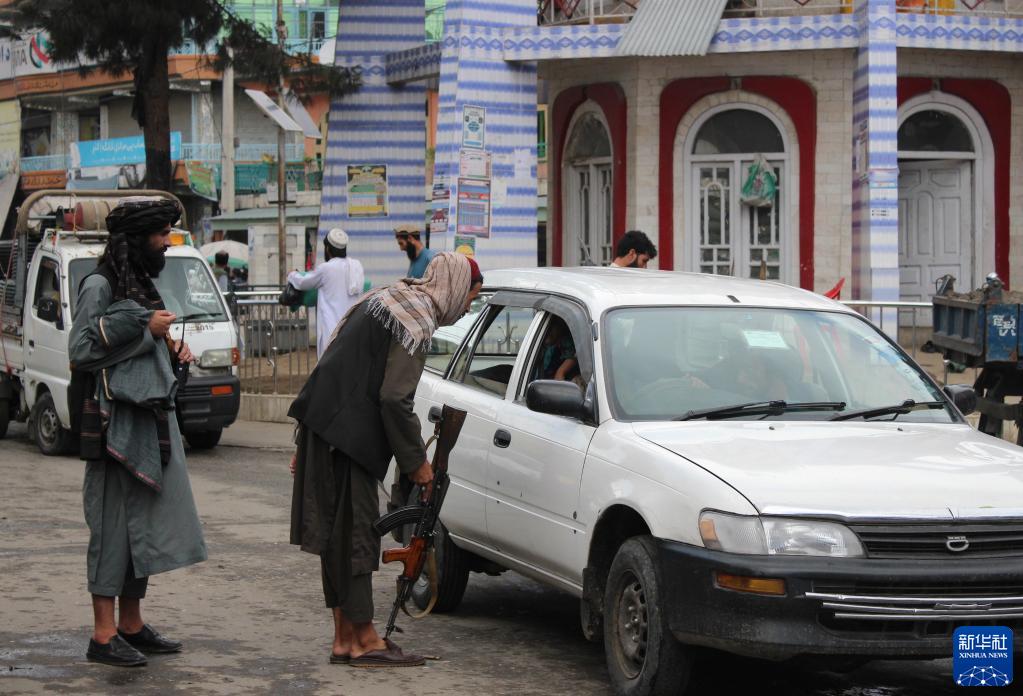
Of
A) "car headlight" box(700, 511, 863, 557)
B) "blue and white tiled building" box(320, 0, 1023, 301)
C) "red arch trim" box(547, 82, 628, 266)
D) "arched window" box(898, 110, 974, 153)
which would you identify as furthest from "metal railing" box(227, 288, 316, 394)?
"car headlight" box(700, 511, 863, 557)

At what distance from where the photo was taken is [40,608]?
24.2 ft

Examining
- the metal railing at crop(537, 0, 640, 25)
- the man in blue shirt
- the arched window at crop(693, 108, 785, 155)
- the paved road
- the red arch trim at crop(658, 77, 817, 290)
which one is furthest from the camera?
the metal railing at crop(537, 0, 640, 25)

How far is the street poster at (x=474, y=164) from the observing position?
61.5 ft

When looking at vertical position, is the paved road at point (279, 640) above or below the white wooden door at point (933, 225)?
below

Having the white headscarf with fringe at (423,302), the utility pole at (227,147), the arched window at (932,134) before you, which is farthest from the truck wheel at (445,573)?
the utility pole at (227,147)

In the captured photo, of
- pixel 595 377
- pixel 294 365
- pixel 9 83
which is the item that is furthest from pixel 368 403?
pixel 9 83

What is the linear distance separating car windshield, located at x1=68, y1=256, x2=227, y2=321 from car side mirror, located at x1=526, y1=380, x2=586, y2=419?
27.6 feet

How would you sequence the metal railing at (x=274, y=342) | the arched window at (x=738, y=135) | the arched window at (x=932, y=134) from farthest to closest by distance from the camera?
the arched window at (x=932, y=134), the arched window at (x=738, y=135), the metal railing at (x=274, y=342)

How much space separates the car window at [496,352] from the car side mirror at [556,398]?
91cm

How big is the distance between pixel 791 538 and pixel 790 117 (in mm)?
15062

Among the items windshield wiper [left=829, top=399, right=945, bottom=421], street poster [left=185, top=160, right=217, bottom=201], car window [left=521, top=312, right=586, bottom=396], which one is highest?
street poster [left=185, top=160, right=217, bottom=201]

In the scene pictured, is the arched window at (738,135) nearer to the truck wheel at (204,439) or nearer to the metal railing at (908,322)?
the metal railing at (908,322)

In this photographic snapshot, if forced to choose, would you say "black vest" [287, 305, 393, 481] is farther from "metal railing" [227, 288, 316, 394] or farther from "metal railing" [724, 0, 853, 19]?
"metal railing" [724, 0, 853, 19]

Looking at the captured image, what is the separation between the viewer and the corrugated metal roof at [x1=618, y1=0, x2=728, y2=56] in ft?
60.2
